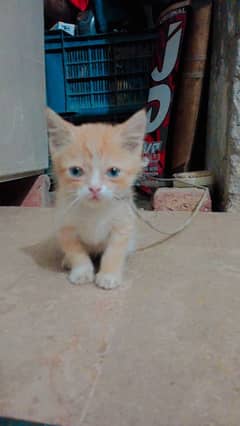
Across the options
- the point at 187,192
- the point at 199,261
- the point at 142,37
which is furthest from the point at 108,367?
the point at 142,37

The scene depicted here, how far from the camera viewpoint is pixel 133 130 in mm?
824

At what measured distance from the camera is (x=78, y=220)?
2.78 feet

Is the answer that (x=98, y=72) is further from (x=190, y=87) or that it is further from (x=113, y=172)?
(x=113, y=172)

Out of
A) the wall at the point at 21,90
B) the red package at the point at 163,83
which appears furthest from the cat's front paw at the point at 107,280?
the red package at the point at 163,83

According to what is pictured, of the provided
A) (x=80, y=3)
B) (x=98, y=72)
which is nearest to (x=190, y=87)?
(x=98, y=72)

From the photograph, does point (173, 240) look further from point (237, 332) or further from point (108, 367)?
point (108, 367)

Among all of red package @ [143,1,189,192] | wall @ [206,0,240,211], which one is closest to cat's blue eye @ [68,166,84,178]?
wall @ [206,0,240,211]

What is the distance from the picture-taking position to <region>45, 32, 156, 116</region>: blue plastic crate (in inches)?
81.4

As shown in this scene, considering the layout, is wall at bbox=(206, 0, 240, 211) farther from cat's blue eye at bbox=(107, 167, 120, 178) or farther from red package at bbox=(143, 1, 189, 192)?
cat's blue eye at bbox=(107, 167, 120, 178)

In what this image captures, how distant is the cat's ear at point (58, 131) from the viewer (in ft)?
2.66

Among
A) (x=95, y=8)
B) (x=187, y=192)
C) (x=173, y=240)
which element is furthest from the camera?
(x=95, y=8)

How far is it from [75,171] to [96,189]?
0.06 m

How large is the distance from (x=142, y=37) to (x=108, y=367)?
191 centimetres

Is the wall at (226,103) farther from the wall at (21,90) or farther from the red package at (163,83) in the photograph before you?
the wall at (21,90)
